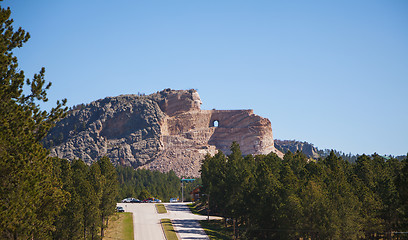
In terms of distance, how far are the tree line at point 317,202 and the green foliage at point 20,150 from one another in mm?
30346

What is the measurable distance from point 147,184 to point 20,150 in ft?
472

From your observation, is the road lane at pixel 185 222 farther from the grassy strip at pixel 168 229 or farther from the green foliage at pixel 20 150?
the green foliage at pixel 20 150

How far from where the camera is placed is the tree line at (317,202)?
58.0 metres

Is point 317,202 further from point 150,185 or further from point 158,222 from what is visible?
point 150,185

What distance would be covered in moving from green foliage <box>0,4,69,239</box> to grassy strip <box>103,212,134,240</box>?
Answer: 122 ft

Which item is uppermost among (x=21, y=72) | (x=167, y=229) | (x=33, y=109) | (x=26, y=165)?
(x=21, y=72)

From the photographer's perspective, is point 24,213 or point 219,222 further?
point 219,222

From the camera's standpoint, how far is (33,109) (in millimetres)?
37156

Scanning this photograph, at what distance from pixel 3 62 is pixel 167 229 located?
51.4m

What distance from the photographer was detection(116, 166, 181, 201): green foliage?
145625 mm

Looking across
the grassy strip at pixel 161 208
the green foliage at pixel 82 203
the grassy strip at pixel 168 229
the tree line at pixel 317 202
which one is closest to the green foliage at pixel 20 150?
the green foliage at pixel 82 203

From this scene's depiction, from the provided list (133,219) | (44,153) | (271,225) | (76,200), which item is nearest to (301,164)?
(271,225)

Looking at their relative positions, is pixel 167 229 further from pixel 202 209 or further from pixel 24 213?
pixel 24 213

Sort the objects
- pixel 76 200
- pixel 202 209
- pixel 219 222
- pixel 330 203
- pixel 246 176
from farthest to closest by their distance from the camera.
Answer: pixel 202 209 < pixel 219 222 < pixel 246 176 < pixel 330 203 < pixel 76 200
